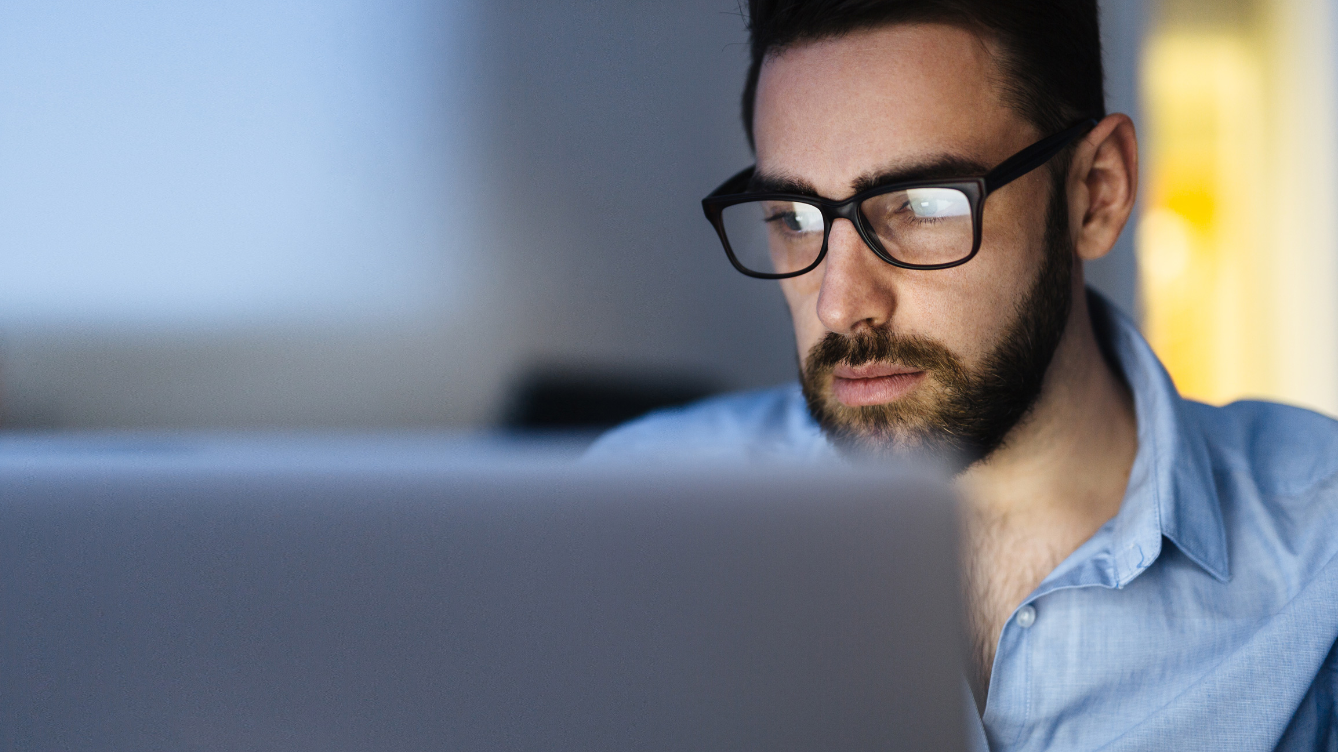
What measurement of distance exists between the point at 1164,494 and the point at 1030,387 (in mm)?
186

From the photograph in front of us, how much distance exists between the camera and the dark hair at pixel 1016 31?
3.05ft

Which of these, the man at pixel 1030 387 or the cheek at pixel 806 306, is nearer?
the man at pixel 1030 387

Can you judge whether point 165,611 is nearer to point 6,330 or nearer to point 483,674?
point 483,674

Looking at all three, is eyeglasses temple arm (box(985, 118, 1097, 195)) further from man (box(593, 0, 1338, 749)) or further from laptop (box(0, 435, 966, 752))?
laptop (box(0, 435, 966, 752))

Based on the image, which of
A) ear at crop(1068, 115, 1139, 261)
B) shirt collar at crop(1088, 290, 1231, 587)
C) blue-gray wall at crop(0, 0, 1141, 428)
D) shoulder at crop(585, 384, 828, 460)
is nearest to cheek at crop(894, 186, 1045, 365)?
ear at crop(1068, 115, 1139, 261)

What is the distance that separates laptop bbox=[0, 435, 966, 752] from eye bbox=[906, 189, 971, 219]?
62 centimetres

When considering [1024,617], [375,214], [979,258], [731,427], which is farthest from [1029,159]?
[375,214]

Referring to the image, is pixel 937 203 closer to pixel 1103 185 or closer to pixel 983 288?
pixel 983 288

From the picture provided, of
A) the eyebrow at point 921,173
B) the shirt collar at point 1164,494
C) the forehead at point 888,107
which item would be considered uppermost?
the forehead at point 888,107

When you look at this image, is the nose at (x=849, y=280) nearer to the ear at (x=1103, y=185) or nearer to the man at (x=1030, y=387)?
the man at (x=1030, y=387)

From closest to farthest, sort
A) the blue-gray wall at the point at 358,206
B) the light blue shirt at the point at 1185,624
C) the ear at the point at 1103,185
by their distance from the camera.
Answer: the light blue shirt at the point at 1185,624 → the ear at the point at 1103,185 → the blue-gray wall at the point at 358,206

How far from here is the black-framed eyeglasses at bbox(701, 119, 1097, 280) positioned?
831mm

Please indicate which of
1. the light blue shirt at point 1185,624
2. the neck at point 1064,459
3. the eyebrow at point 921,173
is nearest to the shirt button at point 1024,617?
the light blue shirt at point 1185,624

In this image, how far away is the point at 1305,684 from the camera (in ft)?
2.61
